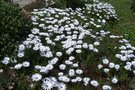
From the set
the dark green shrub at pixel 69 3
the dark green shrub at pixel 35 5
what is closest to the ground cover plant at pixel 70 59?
the dark green shrub at pixel 35 5

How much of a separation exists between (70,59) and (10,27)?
6.00ft

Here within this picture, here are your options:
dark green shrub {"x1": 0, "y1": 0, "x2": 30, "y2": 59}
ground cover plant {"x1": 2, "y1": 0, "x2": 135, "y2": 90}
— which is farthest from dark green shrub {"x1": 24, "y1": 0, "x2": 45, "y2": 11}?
dark green shrub {"x1": 0, "y1": 0, "x2": 30, "y2": 59}

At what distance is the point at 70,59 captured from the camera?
8.87 m

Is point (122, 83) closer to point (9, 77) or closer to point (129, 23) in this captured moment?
point (9, 77)

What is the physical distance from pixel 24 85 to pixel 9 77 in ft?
1.36

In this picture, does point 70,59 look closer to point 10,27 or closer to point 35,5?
point 10,27

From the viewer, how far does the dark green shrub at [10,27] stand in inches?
360

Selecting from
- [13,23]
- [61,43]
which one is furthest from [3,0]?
[61,43]

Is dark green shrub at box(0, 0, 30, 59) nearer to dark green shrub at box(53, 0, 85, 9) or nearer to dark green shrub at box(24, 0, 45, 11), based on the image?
dark green shrub at box(24, 0, 45, 11)

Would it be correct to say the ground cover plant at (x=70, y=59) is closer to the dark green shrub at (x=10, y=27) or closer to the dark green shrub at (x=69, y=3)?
the dark green shrub at (x=10, y=27)

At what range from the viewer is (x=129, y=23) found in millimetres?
16078

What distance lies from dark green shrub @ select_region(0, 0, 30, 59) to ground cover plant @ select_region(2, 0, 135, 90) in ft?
0.68

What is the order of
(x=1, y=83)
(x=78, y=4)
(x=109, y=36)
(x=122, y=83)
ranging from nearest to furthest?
1. (x=1, y=83)
2. (x=122, y=83)
3. (x=109, y=36)
4. (x=78, y=4)

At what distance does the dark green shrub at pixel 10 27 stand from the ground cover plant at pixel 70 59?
0.21 m
